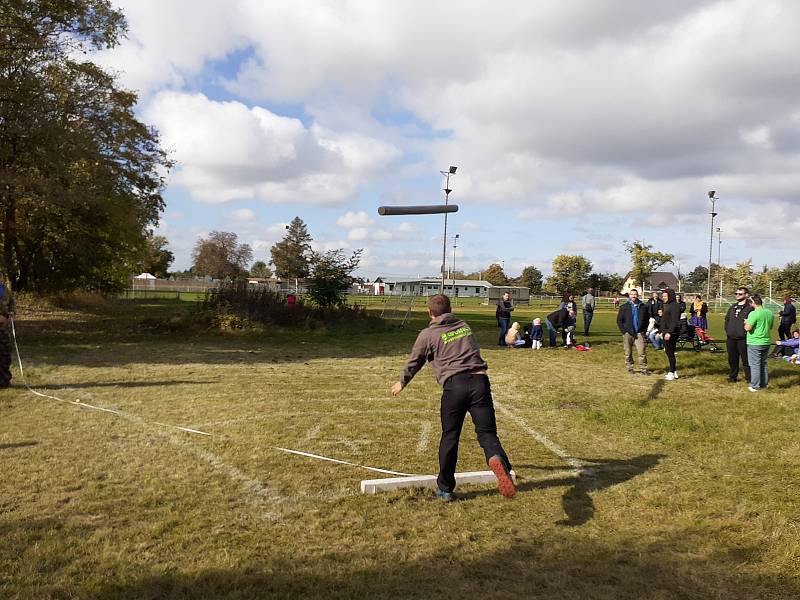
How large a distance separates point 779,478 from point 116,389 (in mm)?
10041

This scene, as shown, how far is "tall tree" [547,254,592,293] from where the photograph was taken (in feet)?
298

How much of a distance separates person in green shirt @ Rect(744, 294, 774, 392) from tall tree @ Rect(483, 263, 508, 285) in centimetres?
10630

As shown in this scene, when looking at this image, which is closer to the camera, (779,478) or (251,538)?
(251,538)

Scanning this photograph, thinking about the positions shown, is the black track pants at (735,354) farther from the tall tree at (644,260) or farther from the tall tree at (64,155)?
the tall tree at (644,260)

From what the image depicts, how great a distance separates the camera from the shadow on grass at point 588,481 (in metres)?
5.13

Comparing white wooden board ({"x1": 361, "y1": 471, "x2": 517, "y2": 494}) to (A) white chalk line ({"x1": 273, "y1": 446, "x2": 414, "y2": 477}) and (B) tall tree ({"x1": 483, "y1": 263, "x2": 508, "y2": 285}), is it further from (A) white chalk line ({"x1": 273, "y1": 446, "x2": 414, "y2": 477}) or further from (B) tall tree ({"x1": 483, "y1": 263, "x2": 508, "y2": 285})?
(B) tall tree ({"x1": 483, "y1": 263, "x2": 508, "y2": 285})

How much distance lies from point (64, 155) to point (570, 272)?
82.9 m

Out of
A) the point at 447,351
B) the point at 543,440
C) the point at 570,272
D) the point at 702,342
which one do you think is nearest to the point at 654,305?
the point at 702,342

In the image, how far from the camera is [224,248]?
3868 inches

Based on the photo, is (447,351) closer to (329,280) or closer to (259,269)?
(329,280)

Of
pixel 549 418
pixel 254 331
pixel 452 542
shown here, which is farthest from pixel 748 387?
pixel 254 331

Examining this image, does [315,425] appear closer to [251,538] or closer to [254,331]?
[251,538]

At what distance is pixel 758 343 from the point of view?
35.1ft

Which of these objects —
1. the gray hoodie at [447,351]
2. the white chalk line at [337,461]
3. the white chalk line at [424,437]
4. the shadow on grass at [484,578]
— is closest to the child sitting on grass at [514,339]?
the white chalk line at [424,437]
